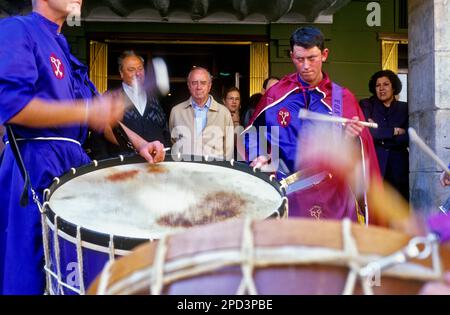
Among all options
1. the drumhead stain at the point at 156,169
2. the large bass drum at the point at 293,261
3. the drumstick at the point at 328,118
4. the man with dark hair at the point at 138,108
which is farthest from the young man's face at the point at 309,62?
the large bass drum at the point at 293,261

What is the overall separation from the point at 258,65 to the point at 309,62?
4.18 meters

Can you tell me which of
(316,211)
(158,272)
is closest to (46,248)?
(158,272)

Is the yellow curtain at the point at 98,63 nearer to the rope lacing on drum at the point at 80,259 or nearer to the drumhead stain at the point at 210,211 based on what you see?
the drumhead stain at the point at 210,211

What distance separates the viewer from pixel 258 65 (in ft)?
25.8

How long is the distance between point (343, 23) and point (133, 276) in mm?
7404

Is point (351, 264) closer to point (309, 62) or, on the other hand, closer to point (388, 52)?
point (309, 62)

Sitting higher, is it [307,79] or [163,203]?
[307,79]

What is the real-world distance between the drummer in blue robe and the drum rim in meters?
0.11

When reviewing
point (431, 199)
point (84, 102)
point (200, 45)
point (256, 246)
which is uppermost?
point (200, 45)

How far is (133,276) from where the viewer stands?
1045 mm

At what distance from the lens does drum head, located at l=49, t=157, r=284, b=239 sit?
5.93ft

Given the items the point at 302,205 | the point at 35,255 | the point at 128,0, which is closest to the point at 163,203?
the point at 35,255

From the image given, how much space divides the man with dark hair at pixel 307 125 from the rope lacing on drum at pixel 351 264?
8.72ft
